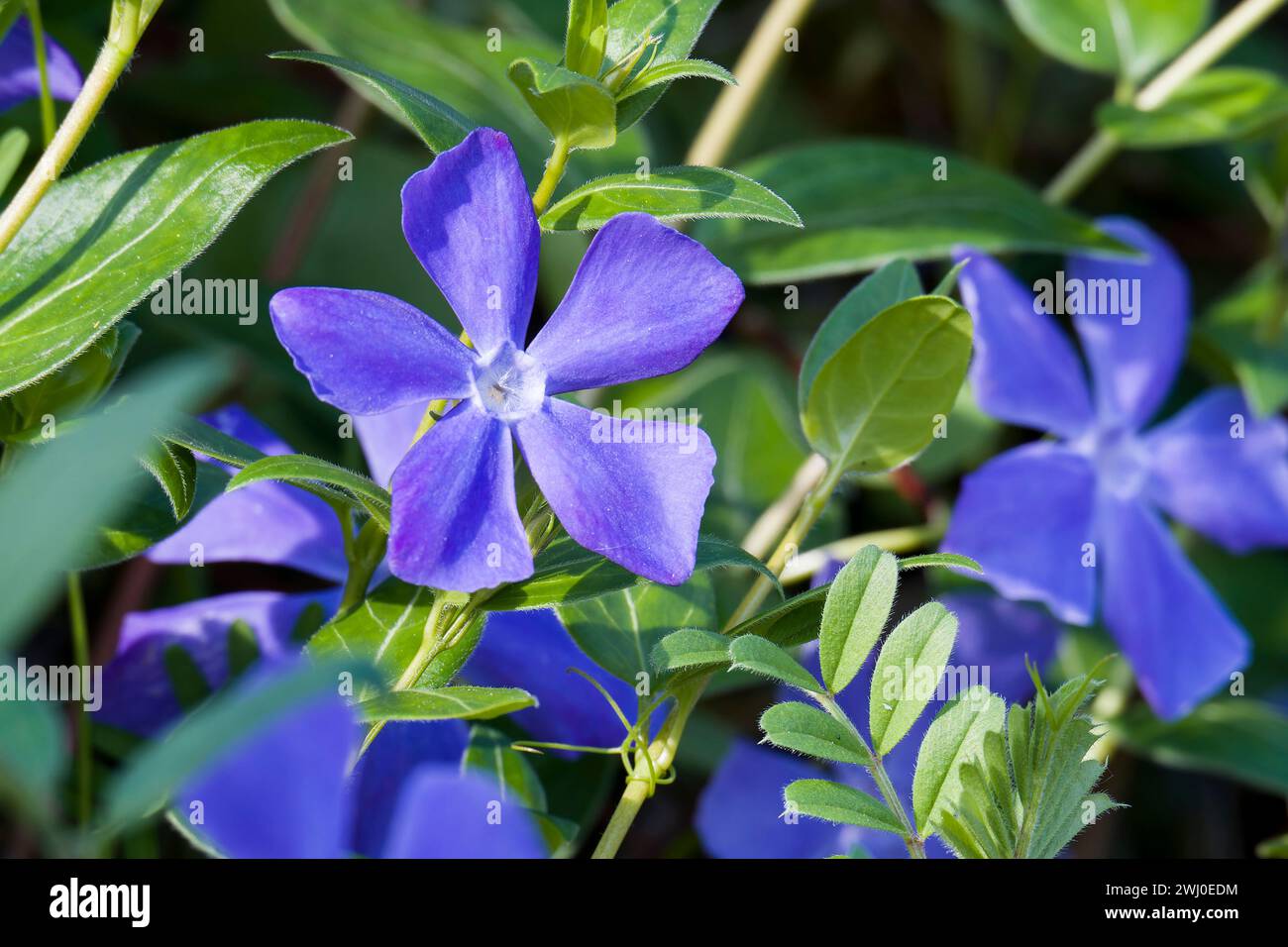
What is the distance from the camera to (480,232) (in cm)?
58

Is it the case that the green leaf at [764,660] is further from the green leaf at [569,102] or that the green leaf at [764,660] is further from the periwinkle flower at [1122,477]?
the periwinkle flower at [1122,477]

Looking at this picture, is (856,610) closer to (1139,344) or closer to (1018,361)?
(1018,361)

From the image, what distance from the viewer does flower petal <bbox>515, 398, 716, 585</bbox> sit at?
556 mm

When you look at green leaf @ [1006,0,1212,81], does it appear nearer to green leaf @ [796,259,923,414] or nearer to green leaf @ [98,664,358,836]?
green leaf @ [796,259,923,414]

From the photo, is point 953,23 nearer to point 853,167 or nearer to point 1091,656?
point 853,167

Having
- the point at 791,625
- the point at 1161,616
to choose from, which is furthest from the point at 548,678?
the point at 1161,616

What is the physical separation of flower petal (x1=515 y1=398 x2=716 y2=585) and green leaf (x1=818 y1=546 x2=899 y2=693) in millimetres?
64

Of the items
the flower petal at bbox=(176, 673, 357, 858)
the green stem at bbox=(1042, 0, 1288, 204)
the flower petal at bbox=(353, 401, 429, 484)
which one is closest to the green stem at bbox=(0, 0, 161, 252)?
the flower petal at bbox=(353, 401, 429, 484)

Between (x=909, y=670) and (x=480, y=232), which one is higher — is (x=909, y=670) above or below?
below

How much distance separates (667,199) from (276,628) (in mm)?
389

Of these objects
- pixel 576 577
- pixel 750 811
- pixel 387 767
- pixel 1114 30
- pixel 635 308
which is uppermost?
pixel 1114 30

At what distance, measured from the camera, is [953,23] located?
1791mm

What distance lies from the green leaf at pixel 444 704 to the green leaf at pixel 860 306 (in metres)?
0.27
